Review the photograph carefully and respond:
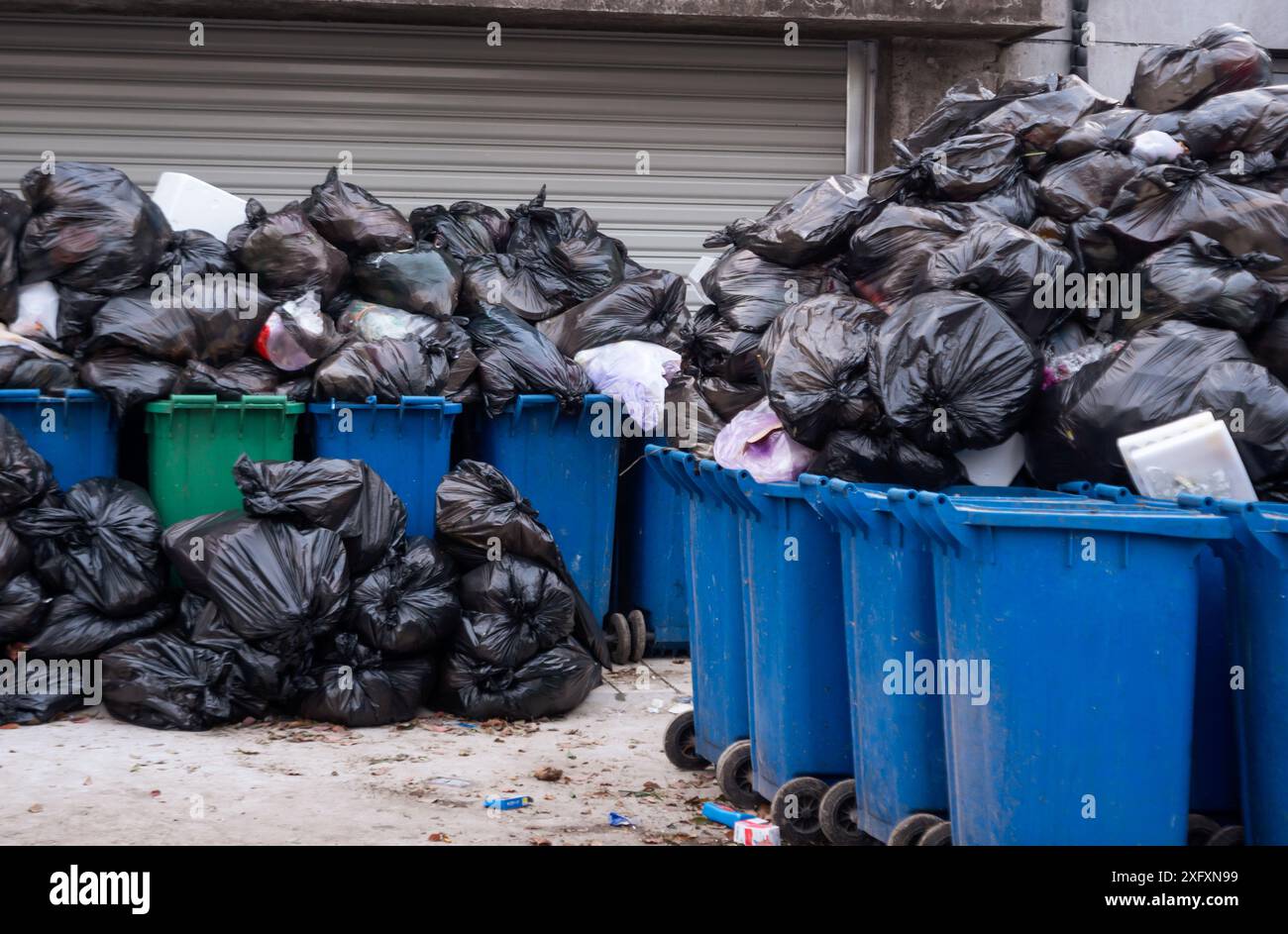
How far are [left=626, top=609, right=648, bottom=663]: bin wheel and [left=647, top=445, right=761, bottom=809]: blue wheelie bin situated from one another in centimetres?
183

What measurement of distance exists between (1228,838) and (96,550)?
4370 millimetres

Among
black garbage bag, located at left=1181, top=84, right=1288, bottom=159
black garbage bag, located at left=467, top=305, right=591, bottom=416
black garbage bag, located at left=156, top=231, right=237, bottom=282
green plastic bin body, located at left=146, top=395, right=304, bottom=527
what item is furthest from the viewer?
black garbage bag, located at left=467, top=305, right=591, bottom=416

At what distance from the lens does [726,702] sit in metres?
4.80

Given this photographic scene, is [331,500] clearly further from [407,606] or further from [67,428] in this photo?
[67,428]

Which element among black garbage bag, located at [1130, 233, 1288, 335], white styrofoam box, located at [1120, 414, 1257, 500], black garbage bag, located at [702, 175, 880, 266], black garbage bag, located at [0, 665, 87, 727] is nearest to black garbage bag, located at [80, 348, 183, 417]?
black garbage bag, located at [0, 665, 87, 727]

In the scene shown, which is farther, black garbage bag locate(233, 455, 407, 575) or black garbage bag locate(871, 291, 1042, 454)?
black garbage bag locate(233, 455, 407, 575)

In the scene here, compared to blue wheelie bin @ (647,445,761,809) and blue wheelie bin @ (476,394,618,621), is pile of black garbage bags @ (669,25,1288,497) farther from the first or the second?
blue wheelie bin @ (476,394,618,621)

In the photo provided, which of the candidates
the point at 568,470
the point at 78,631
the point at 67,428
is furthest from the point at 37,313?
the point at 568,470

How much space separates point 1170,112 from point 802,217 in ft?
4.95

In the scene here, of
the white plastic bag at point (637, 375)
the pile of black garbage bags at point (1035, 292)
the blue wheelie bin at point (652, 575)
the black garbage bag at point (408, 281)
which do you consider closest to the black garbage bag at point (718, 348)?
the pile of black garbage bags at point (1035, 292)

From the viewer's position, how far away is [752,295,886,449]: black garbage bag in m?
4.20

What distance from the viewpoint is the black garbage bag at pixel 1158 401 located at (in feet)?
12.0

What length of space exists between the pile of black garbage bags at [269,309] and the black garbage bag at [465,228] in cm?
28

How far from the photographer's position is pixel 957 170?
202 inches
